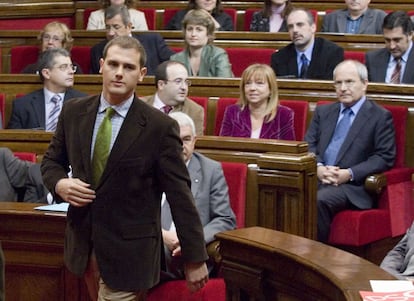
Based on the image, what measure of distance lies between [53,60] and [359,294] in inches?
104

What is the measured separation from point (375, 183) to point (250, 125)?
1.74ft

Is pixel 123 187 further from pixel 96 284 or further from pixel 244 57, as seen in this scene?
pixel 244 57

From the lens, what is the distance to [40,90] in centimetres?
408

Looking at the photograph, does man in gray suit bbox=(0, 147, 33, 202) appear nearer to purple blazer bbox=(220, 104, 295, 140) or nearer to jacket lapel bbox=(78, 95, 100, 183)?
purple blazer bbox=(220, 104, 295, 140)

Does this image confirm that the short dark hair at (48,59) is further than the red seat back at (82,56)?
No

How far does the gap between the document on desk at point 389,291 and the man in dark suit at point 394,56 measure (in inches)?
97.2

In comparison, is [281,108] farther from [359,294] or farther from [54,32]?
[359,294]

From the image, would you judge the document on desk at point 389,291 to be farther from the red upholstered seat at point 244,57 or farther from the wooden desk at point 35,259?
the red upholstered seat at point 244,57

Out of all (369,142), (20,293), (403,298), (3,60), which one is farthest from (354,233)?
(3,60)

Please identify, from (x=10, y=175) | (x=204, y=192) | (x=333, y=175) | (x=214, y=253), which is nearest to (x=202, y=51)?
(x=333, y=175)

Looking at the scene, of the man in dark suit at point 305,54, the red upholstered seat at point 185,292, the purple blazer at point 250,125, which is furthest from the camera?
the man in dark suit at point 305,54

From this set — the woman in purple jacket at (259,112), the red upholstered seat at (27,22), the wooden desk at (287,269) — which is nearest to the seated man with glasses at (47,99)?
the woman in purple jacket at (259,112)

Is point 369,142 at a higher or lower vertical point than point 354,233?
higher

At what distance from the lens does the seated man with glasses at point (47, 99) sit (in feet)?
13.1
